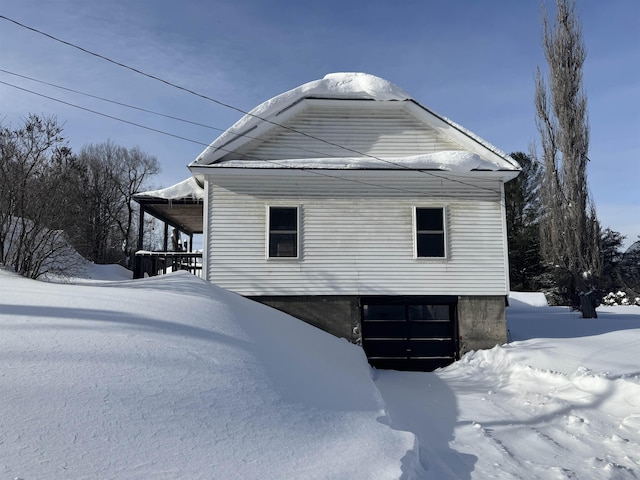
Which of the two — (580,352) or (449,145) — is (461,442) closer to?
(580,352)

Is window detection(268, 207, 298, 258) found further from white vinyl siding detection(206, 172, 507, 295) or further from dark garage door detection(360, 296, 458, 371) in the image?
dark garage door detection(360, 296, 458, 371)

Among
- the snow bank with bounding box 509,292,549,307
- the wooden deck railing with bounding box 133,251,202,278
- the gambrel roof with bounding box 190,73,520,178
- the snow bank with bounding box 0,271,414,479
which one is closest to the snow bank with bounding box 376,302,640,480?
the snow bank with bounding box 0,271,414,479

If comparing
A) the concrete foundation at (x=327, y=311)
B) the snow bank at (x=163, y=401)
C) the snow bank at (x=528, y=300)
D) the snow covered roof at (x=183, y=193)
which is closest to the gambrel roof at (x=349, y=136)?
the snow covered roof at (x=183, y=193)

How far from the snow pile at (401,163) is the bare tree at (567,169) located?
9.69 meters

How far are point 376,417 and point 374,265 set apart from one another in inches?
256

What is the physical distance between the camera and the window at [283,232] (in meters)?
11.4

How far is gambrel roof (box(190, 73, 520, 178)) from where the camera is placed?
37.2 feet

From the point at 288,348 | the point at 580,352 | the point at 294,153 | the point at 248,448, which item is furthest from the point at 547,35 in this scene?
the point at 248,448

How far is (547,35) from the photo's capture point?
2102 cm

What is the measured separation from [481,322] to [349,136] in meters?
5.57

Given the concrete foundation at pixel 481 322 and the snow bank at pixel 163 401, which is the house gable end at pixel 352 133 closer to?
the concrete foundation at pixel 481 322

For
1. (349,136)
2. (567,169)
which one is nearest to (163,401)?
(349,136)

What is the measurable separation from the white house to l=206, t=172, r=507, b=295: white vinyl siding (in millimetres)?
24

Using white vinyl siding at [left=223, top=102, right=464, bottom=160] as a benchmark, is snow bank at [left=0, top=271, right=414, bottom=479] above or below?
below
